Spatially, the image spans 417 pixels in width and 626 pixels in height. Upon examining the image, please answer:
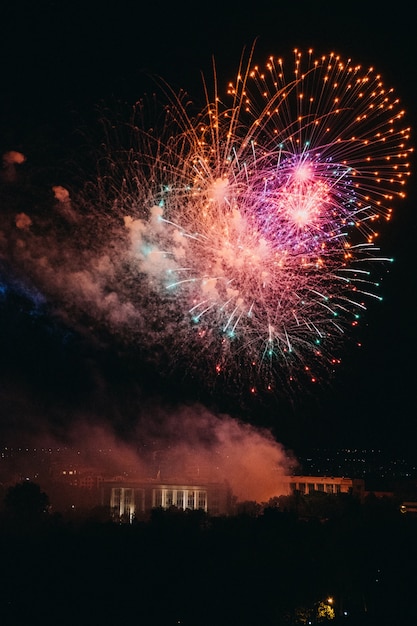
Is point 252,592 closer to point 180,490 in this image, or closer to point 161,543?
point 161,543

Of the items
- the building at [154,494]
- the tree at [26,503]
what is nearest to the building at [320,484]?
the building at [154,494]

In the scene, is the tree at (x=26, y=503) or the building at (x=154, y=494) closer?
the tree at (x=26, y=503)

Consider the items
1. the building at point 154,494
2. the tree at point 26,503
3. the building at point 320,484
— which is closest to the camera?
the tree at point 26,503

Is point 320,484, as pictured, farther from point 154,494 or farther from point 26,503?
point 26,503

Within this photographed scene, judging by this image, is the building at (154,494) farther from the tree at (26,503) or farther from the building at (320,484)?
the tree at (26,503)

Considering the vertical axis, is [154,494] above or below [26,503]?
above

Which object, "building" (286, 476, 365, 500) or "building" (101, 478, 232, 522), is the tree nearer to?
"building" (101, 478, 232, 522)

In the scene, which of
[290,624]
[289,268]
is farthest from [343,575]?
[289,268]

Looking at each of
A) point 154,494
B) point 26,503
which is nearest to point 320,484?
point 154,494

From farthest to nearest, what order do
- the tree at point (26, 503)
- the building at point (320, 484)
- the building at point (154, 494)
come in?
the building at point (320, 484) < the building at point (154, 494) < the tree at point (26, 503)

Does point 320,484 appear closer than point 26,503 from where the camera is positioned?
No

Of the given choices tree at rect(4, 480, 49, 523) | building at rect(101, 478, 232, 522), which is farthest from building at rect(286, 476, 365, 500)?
tree at rect(4, 480, 49, 523)
